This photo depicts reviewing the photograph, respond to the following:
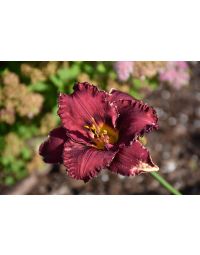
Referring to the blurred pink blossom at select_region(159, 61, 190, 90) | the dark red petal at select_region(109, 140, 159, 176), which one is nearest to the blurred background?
the blurred pink blossom at select_region(159, 61, 190, 90)

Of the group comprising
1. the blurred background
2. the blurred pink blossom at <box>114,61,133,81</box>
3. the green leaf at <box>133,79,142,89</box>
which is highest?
the blurred pink blossom at <box>114,61,133,81</box>

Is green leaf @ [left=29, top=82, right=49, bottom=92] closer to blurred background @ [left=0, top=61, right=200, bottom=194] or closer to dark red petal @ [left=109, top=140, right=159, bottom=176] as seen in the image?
blurred background @ [left=0, top=61, right=200, bottom=194]

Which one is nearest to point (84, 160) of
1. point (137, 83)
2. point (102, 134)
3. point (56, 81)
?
point (102, 134)

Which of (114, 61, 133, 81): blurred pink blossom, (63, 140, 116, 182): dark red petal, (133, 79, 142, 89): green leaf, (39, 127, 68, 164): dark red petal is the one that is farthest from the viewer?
(133, 79, 142, 89): green leaf

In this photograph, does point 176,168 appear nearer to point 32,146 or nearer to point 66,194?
point 66,194

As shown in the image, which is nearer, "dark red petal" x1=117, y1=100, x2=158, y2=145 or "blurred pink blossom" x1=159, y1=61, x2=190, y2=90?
"dark red petal" x1=117, y1=100, x2=158, y2=145

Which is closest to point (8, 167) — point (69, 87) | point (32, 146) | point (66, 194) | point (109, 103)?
point (32, 146)

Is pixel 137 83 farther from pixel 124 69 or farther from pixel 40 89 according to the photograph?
pixel 40 89
